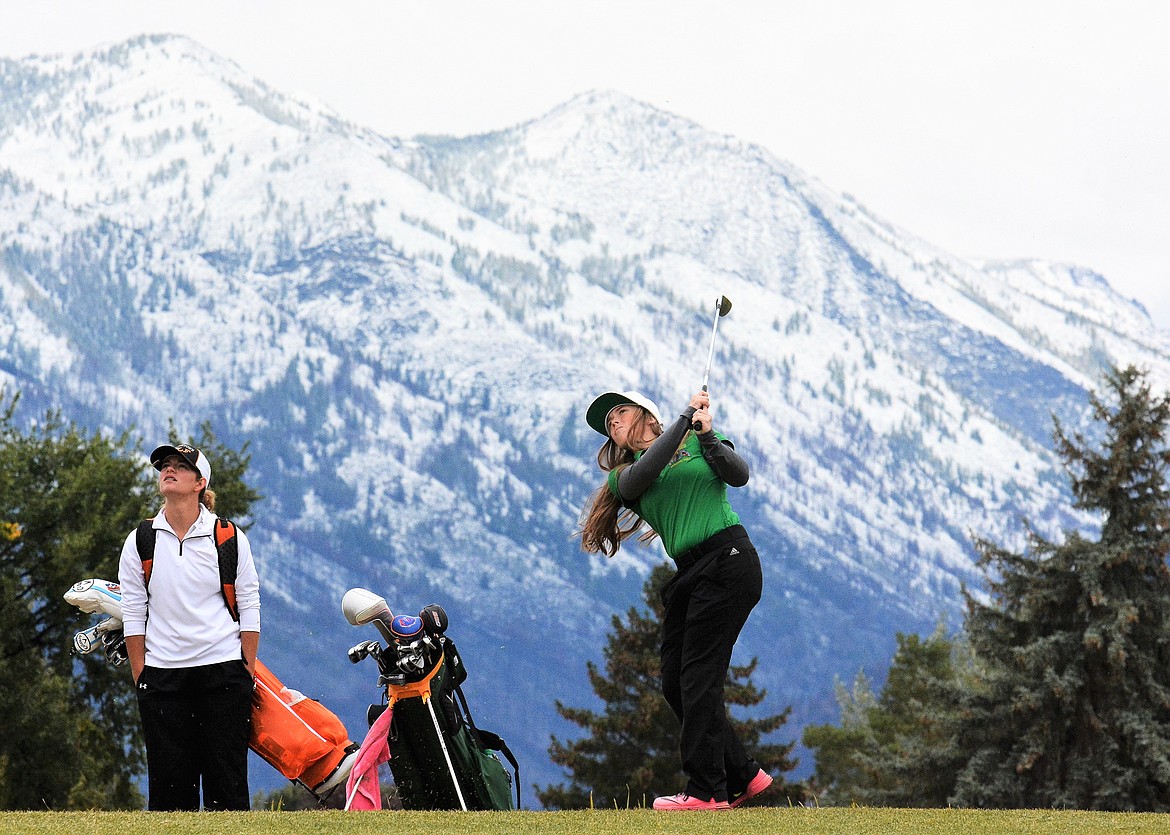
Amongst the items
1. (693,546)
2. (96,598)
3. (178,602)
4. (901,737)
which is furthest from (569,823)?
(901,737)

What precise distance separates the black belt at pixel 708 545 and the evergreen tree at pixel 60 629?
3106 centimetres

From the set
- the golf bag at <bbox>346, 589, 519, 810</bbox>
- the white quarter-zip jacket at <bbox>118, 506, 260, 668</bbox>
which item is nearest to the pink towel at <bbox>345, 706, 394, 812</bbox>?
the golf bag at <bbox>346, 589, 519, 810</bbox>

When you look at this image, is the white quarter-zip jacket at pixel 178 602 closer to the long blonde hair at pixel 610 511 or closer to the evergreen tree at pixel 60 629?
the long blonde hair at pixel 610 511

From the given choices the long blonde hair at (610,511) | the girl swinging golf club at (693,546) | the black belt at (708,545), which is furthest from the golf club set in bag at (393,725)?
the black belt at (708,545)

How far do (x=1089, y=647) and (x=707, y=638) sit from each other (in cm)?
2669

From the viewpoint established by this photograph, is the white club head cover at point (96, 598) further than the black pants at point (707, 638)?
Yes

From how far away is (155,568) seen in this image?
7.84m

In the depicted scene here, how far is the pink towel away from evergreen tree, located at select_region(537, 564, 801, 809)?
38933 millimetres

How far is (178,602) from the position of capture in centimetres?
782

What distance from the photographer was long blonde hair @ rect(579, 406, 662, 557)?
798 cm

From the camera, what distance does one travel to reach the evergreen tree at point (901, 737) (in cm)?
3418

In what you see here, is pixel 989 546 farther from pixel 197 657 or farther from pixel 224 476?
pixel 197 657

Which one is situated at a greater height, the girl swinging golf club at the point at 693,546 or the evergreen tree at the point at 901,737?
the girl swinging golf club at the point at 693,546

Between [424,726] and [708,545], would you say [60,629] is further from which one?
[708,545]
